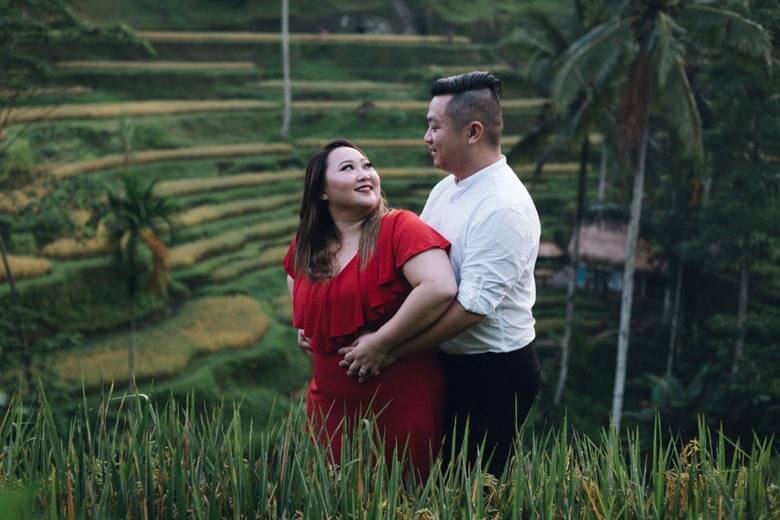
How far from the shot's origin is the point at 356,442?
8.87ft

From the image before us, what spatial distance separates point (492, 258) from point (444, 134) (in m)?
0.40

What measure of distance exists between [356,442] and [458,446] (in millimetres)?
417

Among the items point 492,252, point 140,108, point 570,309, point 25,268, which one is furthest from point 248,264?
point 492,252

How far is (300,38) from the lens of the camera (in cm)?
3162

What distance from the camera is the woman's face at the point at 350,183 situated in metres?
2.87

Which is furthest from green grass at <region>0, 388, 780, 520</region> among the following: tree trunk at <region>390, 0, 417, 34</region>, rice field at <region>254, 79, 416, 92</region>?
tree trunk at <region>390, 0, 417, 34</region>

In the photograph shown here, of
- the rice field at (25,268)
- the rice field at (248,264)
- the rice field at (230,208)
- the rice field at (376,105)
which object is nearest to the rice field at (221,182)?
the rice field at (230,208)

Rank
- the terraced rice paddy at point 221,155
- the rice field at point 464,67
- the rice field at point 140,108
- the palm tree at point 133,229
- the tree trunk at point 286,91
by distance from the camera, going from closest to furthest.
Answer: the palm tree at point 133,229 → the terraced rice paddy at point 221,155 → the rice field at point 140,108 → the tree trunk at point 286,91 → the rice field at point 464,67

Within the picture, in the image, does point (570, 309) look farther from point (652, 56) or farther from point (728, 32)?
point (728, 32)

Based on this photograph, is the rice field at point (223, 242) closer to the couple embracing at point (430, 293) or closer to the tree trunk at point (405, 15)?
the tree trunk at point (405, 15)

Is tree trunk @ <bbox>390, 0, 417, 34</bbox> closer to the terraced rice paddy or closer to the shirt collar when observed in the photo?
the terraced rice paddy

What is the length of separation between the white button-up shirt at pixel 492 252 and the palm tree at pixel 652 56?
35.0 ft

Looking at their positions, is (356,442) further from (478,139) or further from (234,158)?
(234,158)

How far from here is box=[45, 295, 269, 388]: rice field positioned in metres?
14.1
